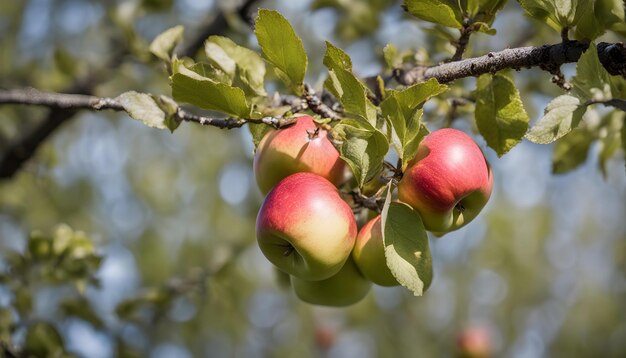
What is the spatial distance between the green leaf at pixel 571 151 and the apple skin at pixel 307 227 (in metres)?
0.71

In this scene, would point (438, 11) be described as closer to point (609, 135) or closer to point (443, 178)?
point (443, 178)

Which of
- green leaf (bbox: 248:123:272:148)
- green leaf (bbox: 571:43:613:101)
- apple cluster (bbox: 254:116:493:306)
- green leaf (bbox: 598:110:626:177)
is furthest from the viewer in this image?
green leaf (bbox: 598:110:626:177)

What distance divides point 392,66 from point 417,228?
395 mm

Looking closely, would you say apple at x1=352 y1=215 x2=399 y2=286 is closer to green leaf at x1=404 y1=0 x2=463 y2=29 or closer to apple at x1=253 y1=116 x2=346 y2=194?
apple at x1=253 y1=116 x2=346 y2=194

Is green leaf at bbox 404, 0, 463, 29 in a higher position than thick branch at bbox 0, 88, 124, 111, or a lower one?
higher

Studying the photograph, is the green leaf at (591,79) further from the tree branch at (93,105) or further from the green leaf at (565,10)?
the tree branch at (93,105)

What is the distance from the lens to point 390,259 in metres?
0.88

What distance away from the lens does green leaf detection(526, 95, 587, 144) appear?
859mm

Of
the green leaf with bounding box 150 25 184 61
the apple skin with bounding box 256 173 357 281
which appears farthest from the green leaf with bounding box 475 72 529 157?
the green leaf with bounding box 150 25 184 61

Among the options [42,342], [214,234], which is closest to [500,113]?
[42,342]

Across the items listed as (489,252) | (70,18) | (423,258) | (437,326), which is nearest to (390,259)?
(423,258)

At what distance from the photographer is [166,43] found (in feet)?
4.00

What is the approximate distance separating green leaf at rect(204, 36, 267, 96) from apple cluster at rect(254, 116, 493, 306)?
0.39 ft

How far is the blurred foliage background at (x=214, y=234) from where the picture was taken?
182cm
